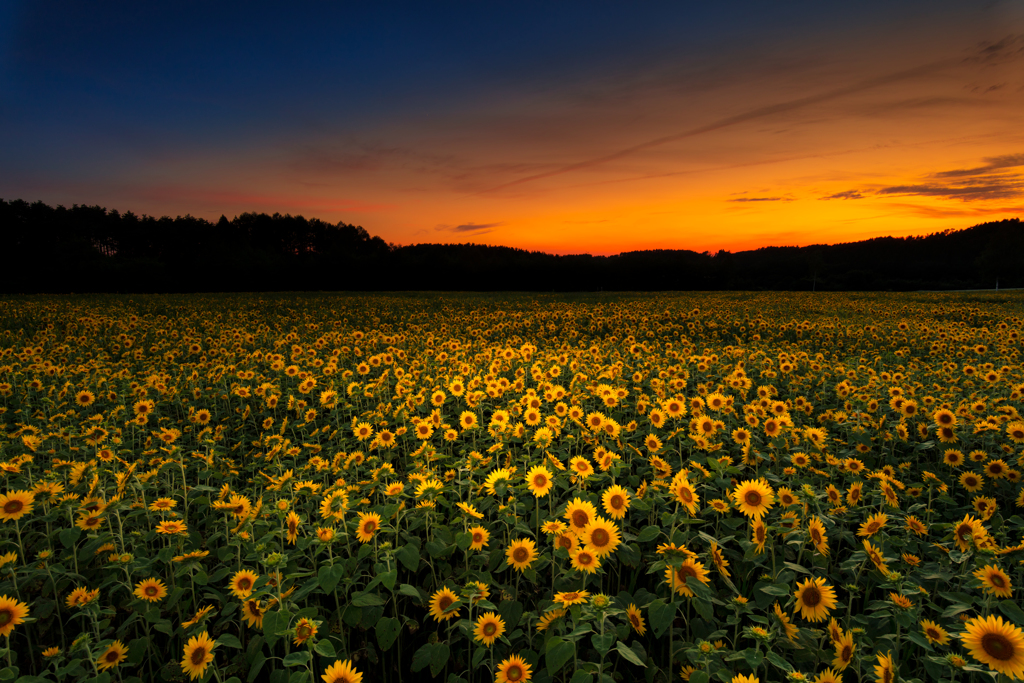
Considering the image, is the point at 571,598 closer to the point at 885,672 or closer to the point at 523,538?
the point at 523,538

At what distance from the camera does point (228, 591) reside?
276cm

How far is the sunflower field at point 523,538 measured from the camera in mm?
2176

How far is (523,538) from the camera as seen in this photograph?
2.93 metres

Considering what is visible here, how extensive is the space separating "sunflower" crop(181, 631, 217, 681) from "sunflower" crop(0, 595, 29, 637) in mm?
719

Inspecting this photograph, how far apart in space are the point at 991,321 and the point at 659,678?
17.4 m

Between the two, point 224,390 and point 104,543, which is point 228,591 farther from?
point 224,390

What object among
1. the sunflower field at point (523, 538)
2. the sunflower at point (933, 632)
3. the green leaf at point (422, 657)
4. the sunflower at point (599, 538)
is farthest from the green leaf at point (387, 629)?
the sunflower at point (933, 632)

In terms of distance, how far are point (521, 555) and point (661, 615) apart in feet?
2.52

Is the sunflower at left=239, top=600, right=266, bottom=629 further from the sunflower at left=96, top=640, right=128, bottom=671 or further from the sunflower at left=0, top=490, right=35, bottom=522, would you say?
the sunflower at left=0, top=490, right=35, bottom=522

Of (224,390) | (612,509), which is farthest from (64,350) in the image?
(612,509)

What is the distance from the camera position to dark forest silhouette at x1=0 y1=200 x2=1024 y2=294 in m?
44.0

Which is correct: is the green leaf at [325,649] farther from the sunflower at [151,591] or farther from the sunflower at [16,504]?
the sunflower at [16,504]

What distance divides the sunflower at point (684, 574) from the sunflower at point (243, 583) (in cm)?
203

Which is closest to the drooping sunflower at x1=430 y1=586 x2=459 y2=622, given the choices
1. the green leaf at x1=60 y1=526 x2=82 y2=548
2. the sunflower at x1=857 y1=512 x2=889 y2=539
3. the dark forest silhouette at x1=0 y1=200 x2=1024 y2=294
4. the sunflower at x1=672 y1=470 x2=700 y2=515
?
the sunflower at x1=672 y1=470 x2=700 y2=515
